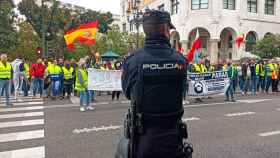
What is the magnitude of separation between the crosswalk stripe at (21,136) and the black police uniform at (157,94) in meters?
5.26

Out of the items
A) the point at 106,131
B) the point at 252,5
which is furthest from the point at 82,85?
the point at 252,5

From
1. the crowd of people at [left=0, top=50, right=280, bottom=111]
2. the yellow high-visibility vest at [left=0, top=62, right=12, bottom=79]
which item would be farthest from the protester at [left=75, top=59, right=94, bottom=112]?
the yellow high-visibility vest at [left=0, top=62, right=12, bottom=79]

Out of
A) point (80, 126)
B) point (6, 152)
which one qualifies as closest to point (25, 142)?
point (6, 152)

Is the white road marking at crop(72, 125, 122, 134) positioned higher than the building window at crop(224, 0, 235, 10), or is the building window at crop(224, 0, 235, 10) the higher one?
the building window at crop(224, 0, 235, 10)

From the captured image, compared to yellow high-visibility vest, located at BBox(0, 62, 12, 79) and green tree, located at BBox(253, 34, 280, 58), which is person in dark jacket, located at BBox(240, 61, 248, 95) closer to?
yellow high-visibility vest, located at BBox(0, 62, 12, 79)

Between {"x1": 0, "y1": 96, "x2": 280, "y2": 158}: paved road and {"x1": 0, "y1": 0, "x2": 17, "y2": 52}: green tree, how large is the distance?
88.6ft

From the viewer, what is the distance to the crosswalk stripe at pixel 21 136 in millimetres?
7133

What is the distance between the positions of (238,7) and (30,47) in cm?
2679

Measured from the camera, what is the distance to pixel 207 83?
13.8 meters

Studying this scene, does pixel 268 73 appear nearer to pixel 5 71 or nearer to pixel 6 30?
pixel 5 71

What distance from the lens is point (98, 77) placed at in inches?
528

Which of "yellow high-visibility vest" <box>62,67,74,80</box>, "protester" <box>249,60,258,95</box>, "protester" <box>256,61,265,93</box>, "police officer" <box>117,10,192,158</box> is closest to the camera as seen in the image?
"police officer" <box>117,10,192,158</box>

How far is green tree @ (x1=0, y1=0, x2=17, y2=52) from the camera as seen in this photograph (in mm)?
36250

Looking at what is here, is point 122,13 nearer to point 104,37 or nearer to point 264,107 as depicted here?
point 104,37
